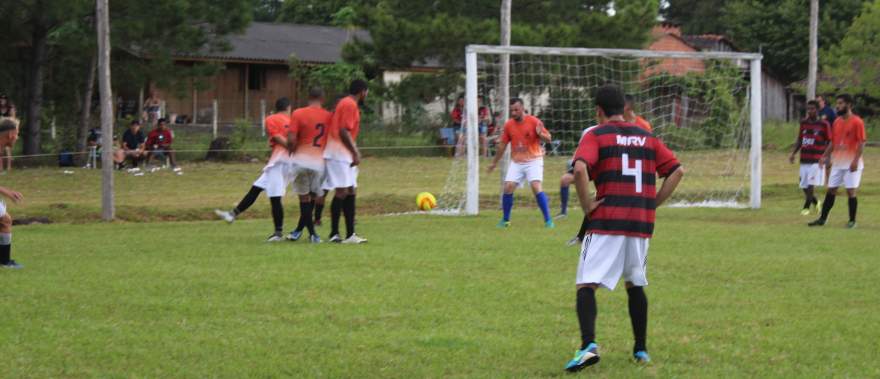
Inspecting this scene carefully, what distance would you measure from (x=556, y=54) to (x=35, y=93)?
602 inches

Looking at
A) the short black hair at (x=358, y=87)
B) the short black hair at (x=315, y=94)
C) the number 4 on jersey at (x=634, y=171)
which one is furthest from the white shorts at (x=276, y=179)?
the number 4 on jersey at (x=634, y=171)

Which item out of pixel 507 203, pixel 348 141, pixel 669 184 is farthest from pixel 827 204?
pixel 669 184

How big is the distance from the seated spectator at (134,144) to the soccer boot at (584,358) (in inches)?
914

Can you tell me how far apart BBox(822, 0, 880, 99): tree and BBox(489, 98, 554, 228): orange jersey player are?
30.0 m

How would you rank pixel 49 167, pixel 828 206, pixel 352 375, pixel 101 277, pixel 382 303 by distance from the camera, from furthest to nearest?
pixel 49 167, pixel 828 206, pixel 101 277, pixel 382 303, pixel 352 375

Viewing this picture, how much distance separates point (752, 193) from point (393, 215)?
6699 mm

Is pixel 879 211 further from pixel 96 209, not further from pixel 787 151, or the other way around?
pixel 787 151

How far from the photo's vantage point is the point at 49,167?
28766mm

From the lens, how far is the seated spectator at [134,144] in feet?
95.2

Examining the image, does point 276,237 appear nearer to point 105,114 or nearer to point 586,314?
point 105,114

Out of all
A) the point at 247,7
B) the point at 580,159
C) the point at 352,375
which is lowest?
the point at 352,375

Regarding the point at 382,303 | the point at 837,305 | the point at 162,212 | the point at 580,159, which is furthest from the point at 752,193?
the point at 580,159

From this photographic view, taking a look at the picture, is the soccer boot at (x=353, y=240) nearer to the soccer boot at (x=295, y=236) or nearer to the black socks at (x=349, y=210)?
the black socks at (x=349, y=210)

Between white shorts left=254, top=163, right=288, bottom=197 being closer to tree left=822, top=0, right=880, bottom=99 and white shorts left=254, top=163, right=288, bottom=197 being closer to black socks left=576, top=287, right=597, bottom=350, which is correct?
black socks left=576, top=287, right=597, bottom=350
